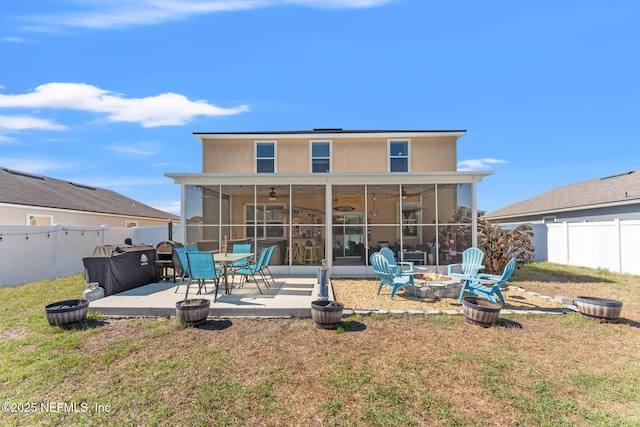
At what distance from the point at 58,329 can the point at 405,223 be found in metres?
10.1

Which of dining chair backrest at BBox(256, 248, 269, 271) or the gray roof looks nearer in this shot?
dining chair backrest at BBox(256, 248, 269, 271)

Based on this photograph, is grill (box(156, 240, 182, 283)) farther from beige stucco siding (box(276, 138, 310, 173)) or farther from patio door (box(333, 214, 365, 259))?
beige stucco siding (box(276, 138, 310, 173))

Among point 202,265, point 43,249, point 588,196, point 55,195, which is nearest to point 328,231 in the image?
point 202,265

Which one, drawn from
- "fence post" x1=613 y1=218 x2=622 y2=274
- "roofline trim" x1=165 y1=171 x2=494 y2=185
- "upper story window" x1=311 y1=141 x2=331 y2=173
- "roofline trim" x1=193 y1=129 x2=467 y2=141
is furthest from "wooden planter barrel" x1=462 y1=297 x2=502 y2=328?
"fence post" x1=613 y1=218 x2=622 y2=274

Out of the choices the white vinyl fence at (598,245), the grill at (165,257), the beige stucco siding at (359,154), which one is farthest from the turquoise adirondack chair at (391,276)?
the white vinyl fence at (598,245)

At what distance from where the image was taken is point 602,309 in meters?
5.13

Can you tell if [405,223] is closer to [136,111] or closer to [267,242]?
[267,242]

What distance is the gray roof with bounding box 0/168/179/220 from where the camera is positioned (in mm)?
12414

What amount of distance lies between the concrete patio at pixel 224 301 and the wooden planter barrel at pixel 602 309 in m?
4.89

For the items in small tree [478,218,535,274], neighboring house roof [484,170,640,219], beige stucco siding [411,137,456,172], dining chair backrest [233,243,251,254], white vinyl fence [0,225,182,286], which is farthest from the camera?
neighboring house roof [484,170,640,219]

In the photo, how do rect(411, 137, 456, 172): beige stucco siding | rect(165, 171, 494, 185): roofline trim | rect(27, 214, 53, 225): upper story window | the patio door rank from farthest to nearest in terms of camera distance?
rect(411, 137, 456, 172): beige stucco siding → rect(27, 214, 53, 225): upper story window → the patio door → rect(165, 171, 494, 185): roofline trim

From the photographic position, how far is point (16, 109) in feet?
31.7

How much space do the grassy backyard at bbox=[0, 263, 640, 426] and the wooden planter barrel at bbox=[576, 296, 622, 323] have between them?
0.47 feet

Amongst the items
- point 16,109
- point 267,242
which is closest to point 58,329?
point 267,242
